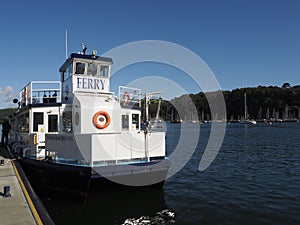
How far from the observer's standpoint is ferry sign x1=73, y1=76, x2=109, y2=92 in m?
12.0

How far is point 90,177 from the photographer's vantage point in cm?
794

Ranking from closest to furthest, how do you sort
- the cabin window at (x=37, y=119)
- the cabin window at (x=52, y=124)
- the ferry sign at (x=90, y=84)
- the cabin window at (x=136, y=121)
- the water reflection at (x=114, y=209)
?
the water reflection at (x=114, y=209)
the cabin window at (x=52, y=124)
the cabin window at (x=37, y=119)
the ferry sign at (x=90, y=84)
the cabin window at (x=136, y=121)

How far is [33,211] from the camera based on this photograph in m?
6.08

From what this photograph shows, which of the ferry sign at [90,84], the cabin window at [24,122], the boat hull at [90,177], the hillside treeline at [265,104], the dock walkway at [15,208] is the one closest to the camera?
the dock walkway at [15,208]

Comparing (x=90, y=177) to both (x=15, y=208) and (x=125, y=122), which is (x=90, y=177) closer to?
(x=15, y=208)

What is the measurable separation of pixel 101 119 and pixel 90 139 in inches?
82.5

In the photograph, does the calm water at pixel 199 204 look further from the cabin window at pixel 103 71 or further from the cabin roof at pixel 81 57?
the cabin roof at pixel 81 57

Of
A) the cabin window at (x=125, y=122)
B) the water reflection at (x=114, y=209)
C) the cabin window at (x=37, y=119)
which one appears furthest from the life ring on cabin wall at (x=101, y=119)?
the cabin window at (x=37, y=119)

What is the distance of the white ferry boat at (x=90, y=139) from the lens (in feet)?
27.1

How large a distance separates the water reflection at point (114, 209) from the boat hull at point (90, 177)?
0.40 metres

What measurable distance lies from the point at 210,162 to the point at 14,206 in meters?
14.3

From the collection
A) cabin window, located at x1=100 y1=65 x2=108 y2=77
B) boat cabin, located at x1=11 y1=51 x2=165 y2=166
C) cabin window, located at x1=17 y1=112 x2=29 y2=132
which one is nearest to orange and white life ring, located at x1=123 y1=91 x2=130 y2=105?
boat cabin, located at x1=11 y1=51 x2=165 y2=166

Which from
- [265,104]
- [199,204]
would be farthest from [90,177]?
[265,104]

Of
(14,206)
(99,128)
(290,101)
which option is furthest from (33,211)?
(290,101)
